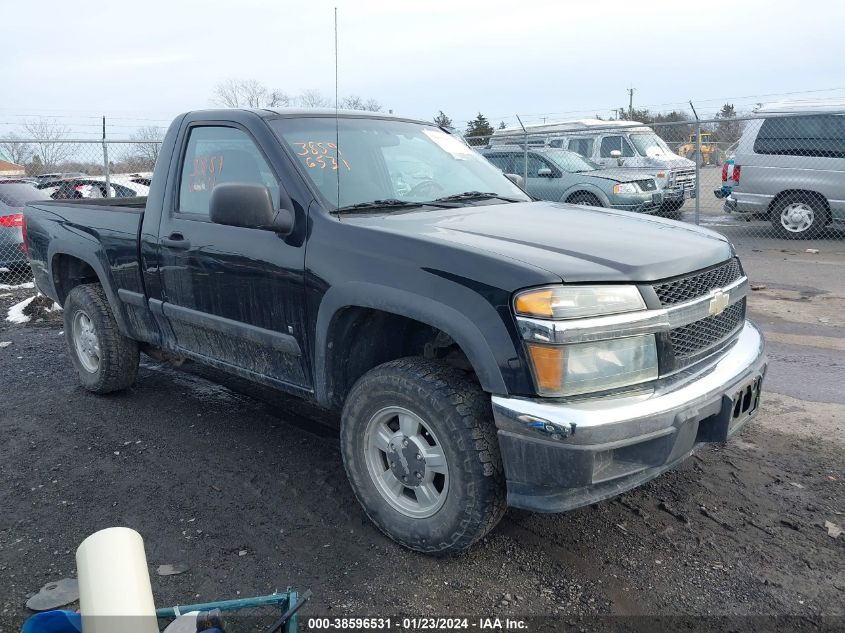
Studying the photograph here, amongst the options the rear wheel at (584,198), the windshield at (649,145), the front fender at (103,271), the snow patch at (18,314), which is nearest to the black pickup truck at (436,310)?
the front fender at (103,271)

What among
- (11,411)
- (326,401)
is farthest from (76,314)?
(326,401)

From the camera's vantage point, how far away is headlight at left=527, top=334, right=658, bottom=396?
2.54 metres

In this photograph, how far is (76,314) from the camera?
205 inches

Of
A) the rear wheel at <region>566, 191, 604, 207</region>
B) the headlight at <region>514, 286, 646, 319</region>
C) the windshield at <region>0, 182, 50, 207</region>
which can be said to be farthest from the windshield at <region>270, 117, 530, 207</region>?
the rear wheel at <region>566, 191, 604, 207</region>

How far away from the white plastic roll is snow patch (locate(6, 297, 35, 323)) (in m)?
6.58

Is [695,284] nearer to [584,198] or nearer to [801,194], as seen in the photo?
[584,198]

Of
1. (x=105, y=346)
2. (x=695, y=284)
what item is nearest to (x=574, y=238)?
(x=695, y=284)

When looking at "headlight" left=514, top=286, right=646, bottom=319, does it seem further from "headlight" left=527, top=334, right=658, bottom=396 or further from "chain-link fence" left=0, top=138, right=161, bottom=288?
"chain-link fence" left=0, top=138, right=161, bottom=288

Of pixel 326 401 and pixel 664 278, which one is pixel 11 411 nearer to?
pixel 326 401

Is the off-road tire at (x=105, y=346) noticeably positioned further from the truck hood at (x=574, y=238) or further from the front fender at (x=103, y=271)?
the truck hood at (x=574, y=238)

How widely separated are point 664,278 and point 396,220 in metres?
1.21

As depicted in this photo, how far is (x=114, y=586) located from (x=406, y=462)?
4.47ft

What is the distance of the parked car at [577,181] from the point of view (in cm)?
1270

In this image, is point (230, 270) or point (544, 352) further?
point (230, 270)
